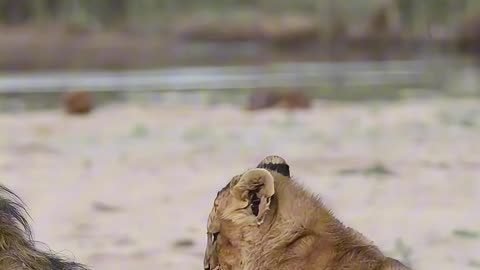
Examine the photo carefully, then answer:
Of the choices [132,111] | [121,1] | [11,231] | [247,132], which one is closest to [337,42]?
[121,1]

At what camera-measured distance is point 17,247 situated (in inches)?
126

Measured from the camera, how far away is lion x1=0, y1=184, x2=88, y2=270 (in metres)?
3.16

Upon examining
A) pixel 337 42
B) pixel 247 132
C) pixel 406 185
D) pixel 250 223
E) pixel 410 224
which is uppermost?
pixel 337 42

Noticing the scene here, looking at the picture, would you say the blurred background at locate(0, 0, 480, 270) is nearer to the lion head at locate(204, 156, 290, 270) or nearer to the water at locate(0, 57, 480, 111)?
the water at locate(0, 57, 480, 111)

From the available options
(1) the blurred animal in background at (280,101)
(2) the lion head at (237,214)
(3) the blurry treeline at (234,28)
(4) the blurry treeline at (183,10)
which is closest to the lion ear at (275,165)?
(2) the lion head at (237,214)

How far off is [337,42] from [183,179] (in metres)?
28.1

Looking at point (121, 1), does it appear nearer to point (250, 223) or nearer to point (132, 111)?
point (132, 111)

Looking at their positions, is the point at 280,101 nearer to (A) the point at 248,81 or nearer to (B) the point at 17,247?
(A) the point at 248,81

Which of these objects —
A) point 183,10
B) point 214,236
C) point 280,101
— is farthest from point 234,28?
point 214,236

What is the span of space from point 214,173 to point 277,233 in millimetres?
5227

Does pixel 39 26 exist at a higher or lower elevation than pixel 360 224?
higher

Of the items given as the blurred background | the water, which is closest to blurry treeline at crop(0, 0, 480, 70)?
the blurred background

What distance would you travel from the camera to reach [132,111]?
13.6 meters

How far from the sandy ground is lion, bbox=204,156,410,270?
233 cm
